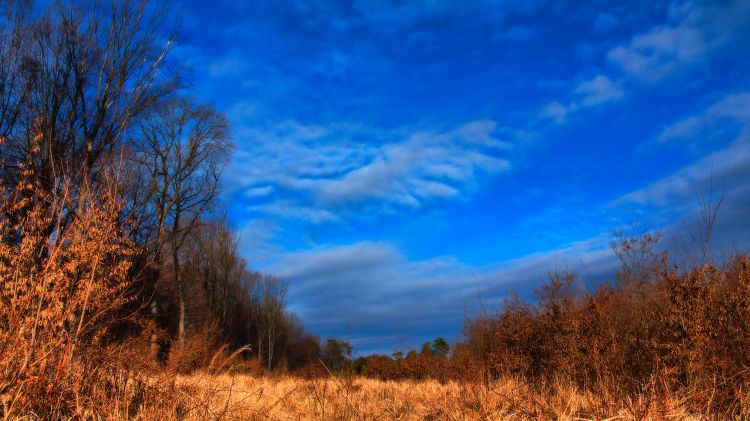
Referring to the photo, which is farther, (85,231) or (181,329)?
(181,329)

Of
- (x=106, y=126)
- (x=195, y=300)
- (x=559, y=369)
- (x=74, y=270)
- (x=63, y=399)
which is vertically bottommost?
(x=559, y=369)

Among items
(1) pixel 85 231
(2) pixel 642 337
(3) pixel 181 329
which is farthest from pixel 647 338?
(3) pixel 181 329

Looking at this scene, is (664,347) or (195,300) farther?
(195,300)

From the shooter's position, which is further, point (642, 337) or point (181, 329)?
point (181, 329)

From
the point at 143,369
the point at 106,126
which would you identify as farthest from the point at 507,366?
the point at 106,126

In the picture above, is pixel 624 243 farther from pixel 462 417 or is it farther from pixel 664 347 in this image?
pixel 462 417

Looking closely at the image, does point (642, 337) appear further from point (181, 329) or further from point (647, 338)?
point (181, 329)

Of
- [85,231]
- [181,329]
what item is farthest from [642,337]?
[181,329]

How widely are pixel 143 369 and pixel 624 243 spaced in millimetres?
10159

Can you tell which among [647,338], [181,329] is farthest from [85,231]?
[181,329]

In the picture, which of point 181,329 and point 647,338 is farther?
point 181,329

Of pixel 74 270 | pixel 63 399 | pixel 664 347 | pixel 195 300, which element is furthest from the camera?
pixel 195 300

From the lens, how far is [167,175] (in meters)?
21.8

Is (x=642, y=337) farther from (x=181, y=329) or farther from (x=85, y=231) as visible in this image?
(x=181, y=329)
